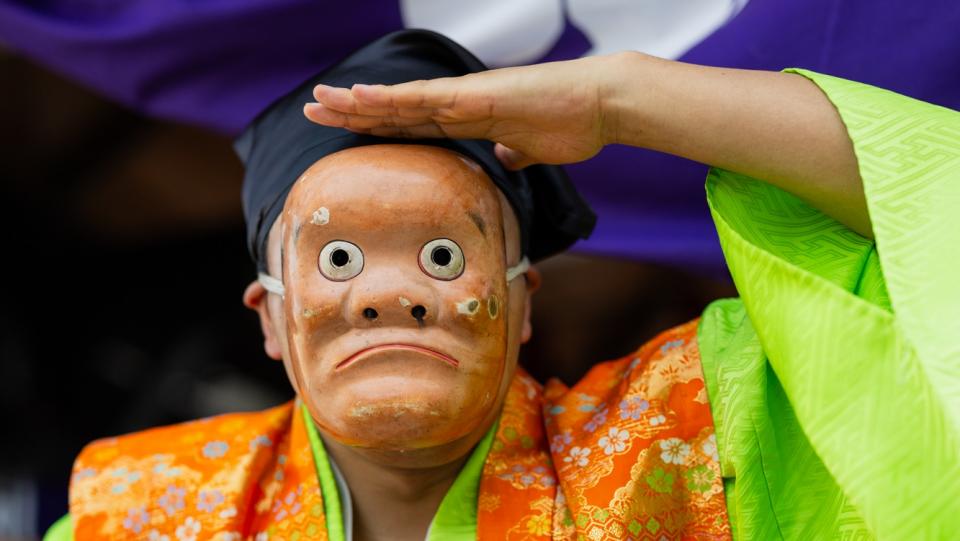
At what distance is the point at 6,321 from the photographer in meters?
3.36

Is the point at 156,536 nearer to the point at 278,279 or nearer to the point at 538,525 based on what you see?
the point at 278,279

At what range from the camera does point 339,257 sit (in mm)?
1353

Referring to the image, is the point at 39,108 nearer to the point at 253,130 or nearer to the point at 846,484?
the point at 253,130

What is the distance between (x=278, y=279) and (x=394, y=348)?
0.74 ft

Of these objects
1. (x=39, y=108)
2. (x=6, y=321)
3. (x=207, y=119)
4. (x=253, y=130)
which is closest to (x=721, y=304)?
(x=253, y=130)

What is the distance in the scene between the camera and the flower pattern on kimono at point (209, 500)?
1.55 meters

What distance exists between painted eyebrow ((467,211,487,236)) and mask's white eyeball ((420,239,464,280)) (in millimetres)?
37

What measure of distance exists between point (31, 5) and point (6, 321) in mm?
1481

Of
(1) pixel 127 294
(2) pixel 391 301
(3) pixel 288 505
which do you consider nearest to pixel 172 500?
(3) pixel 288 505

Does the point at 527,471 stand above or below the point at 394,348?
below

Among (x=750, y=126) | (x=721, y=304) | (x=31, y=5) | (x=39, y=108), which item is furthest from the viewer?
(x=39, y=108)

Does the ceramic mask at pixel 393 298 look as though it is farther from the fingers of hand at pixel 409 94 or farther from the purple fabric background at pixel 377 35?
the purple fabric background at pixel 377 35

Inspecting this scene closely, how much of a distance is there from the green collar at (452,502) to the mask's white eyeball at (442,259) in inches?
11.9

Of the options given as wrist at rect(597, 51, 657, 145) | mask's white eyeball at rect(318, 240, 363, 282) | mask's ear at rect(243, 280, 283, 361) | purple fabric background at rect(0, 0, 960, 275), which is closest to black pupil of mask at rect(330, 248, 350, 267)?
mask's white eyeball at rect(318, 240, 363, 282)
